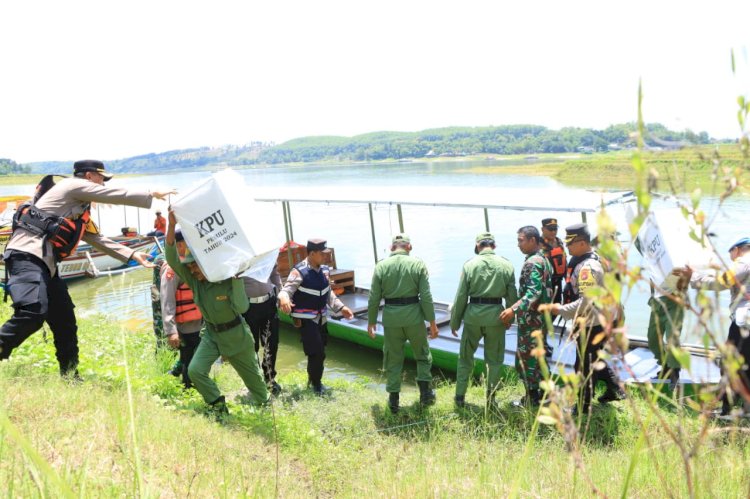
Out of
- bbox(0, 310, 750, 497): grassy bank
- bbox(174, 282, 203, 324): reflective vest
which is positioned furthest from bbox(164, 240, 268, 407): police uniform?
bbox(174, 282, 203, 324): reflective vest

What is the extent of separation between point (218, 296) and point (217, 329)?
30cm

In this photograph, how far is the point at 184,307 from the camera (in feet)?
20.5

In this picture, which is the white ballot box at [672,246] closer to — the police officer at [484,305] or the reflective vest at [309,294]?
the police officer at [484,305]

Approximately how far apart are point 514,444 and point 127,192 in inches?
141

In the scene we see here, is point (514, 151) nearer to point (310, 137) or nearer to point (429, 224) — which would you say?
point (429, 224)

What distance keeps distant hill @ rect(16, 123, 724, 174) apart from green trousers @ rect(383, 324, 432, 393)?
5951 cm

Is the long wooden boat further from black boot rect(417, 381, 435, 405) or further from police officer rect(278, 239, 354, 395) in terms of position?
police officer rect(278, 239, 354, 395)

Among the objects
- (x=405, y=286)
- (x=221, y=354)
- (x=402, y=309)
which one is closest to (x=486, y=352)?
(x=402, y=309)

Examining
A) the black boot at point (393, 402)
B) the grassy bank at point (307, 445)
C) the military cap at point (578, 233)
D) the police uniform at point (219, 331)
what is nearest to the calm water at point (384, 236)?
the police uniform at point (219, 331)

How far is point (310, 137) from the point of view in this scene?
193125mm

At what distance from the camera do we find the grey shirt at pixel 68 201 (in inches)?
175

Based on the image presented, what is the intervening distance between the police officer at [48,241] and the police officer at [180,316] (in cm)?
119

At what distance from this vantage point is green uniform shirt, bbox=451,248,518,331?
594cm

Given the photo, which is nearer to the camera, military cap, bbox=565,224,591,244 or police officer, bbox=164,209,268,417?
police officer, bbox=164,209,268,417
